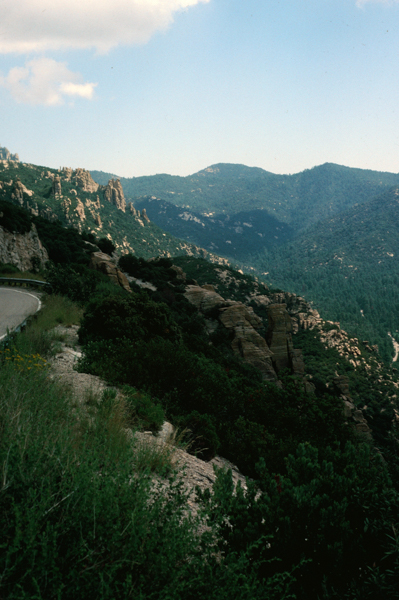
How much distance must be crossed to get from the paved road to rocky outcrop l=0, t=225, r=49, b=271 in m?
8.14

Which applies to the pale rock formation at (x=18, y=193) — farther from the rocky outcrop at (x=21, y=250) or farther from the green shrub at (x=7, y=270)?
the green shrub at (x=7, y=270)

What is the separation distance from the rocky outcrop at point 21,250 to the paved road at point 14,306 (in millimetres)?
8136

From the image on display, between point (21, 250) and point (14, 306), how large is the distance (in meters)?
14.9

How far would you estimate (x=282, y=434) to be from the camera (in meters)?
7.84

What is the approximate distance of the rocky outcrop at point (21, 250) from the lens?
986 inches

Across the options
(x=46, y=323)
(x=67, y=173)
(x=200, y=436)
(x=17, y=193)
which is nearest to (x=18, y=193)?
(x=17, y=193)

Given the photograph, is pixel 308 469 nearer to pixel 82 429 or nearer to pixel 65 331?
pixel 82 429

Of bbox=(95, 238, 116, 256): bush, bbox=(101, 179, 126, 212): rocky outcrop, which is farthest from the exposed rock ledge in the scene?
bbox=(101, 179, 126, 212): rocky outcrop

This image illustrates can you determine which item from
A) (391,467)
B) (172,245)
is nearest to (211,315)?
(391,467)

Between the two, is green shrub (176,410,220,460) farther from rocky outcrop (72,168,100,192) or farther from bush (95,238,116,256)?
rocky outcrop (72,168,100,192)

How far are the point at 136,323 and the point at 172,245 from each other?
457 ft

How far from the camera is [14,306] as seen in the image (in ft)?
45.6

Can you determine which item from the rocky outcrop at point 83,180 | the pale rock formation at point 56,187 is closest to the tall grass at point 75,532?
the pale rock formation at point 56,187

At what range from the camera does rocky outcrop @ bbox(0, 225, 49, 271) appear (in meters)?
25.0
